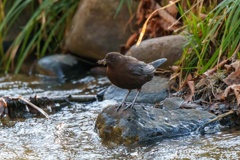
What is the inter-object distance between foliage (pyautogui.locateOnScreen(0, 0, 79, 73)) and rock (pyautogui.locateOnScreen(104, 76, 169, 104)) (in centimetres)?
217

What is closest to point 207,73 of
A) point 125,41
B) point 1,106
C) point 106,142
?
point 106,142

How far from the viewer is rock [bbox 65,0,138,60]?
23.7 ft

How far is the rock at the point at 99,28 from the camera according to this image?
23.7ft

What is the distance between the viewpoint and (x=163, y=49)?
570cm

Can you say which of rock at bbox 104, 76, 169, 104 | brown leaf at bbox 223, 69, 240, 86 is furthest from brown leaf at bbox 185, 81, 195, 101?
rock at bbox 104, 76, 169, 104

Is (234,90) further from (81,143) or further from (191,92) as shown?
(81,143)

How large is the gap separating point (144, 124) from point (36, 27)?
4127 millimetres

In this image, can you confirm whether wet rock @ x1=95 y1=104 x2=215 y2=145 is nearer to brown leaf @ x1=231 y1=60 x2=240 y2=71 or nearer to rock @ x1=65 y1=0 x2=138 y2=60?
brown leaf @ x1=231 y1=60 x2=240 y2=71

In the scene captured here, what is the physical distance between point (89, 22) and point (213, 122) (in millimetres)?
3305

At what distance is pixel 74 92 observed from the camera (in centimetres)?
621

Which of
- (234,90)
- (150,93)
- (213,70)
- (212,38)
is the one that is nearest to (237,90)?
(234,90)

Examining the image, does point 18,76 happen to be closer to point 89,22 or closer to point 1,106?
point 89,22

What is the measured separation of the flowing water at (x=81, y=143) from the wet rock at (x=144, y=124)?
7cm

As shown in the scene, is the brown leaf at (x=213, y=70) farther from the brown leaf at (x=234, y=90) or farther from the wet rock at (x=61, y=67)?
the wet rock at (x=61, y=67)
